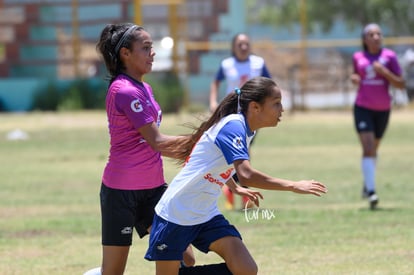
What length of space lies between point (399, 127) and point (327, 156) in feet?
23.1

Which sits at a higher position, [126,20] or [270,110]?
[270,110]

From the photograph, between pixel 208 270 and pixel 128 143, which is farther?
pixel 128 143

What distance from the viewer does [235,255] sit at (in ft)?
20.6

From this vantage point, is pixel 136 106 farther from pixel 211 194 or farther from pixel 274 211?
pixel 274 211

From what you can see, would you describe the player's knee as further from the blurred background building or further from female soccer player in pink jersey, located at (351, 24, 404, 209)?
the blurred background building

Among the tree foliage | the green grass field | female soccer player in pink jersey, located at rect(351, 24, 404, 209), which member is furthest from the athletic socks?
the tree foliage

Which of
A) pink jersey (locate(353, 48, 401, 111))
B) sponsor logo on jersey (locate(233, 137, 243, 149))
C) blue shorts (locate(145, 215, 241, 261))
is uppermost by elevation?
sponsor logo on jersey (locate(233, 137, 243, 149))

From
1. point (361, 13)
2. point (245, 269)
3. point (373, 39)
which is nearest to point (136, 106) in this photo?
point (245, 269)

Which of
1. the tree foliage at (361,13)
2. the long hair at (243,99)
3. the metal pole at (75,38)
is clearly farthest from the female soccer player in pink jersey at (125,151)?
the tree foliage at (361,13)

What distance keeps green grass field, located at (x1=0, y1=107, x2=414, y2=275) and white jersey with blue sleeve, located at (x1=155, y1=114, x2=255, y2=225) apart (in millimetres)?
403

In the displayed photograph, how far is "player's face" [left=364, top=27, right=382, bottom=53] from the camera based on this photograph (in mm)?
13406

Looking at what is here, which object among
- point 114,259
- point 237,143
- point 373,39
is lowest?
point 114,259

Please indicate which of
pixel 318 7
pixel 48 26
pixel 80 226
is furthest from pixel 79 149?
pixel 318 7

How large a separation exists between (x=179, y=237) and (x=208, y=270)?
0.37 metres
